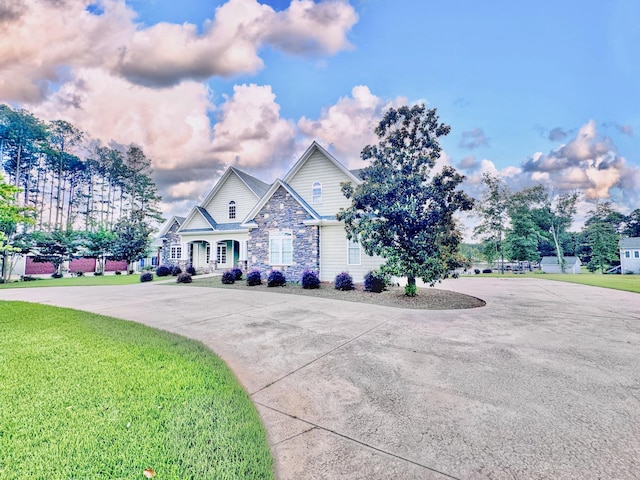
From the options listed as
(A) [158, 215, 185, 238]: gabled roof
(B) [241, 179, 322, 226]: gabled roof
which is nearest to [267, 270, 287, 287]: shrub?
(B) [241, 179, 322, 226]: gabled roof

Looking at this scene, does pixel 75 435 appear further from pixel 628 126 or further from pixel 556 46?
pixel 628 126

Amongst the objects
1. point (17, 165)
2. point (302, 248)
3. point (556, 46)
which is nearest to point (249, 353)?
point (302, 248)

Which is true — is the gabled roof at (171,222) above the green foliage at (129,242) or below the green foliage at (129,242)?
above

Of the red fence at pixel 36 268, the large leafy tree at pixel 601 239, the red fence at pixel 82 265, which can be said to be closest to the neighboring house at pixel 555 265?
the large leafy tree at pixel 601 239

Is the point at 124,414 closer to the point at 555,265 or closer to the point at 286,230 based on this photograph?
the point at 286,230

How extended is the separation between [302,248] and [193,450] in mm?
13057

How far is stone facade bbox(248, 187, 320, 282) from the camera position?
49.5 feet

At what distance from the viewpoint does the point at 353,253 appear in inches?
592

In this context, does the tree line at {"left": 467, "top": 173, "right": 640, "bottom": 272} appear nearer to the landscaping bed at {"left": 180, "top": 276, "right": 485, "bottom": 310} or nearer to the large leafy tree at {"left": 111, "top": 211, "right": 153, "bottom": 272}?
the landscaping bed at {"left": 180, "top": 276, "right": 485, "bottom": 310}

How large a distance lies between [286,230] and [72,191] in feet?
116

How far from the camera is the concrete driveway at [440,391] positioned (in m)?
2.23

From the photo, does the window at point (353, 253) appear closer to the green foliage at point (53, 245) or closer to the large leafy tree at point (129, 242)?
the large leafy tree at point (129, 242)

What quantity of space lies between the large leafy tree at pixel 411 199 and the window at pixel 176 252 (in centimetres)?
1897

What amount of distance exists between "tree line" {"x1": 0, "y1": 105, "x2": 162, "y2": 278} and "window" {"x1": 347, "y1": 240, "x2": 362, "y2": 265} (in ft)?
74.8
